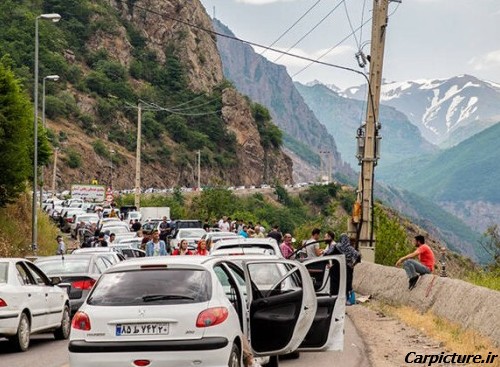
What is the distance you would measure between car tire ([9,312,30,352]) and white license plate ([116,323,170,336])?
20.1ft

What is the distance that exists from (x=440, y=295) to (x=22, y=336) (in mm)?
8339

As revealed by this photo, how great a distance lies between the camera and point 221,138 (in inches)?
6107

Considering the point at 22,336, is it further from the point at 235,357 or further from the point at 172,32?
the point at 172,32

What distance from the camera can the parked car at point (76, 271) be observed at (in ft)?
64.6

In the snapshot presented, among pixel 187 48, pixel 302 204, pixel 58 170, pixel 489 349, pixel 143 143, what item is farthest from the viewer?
pixel 187 48

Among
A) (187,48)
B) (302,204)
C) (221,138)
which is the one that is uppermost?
(187,48)

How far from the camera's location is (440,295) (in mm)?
19844

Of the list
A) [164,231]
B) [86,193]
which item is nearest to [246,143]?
[86,193]

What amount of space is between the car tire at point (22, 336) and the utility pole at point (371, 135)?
1480cm

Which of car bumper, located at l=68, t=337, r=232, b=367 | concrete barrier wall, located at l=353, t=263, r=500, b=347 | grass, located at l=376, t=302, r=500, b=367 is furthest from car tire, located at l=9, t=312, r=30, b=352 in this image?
concrete barrier wall, located at l=353, t=263, r=500, b=347

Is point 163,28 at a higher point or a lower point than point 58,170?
higher

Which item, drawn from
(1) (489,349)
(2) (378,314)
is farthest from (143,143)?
(1) (489,349)

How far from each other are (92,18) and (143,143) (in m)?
28.9

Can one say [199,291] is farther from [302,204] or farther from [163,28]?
[163,28]
